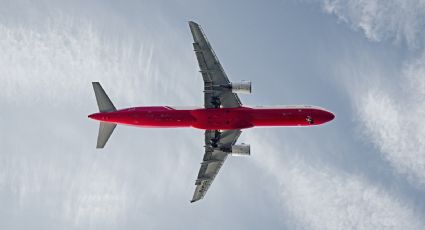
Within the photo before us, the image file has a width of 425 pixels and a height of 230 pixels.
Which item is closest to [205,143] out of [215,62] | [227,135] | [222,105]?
[227,135]

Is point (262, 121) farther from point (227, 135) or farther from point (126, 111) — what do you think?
point (126, 111)

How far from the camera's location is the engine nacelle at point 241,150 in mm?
106188

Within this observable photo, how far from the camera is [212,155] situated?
4323 inches

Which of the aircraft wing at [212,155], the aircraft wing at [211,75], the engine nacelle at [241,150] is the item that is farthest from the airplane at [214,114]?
the engine nacelle at [241,150]

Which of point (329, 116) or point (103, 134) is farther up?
point (329, 116)

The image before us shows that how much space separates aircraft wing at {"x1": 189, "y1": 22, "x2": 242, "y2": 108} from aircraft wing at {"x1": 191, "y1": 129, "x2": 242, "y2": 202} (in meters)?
8.17

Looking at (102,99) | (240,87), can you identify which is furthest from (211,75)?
(102,99)

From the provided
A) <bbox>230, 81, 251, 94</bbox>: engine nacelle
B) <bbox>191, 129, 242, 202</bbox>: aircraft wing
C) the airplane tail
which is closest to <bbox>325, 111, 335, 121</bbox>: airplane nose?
<bbox>230, 81, 251, 94</bbox>: engine nacelle

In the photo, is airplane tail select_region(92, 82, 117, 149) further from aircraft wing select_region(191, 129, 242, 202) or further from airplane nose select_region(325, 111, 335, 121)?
airplane nose select_region(325, 111, 335, 121)

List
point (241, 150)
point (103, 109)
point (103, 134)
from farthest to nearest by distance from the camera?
point (241, 150) → point (103, 134) → point (103, 109)

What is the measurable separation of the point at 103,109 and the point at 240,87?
74.7 feet

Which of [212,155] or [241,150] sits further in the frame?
[212,155]

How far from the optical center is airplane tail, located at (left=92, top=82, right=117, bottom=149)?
10000cm

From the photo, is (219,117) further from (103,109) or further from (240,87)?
(103,109)
